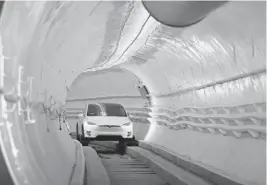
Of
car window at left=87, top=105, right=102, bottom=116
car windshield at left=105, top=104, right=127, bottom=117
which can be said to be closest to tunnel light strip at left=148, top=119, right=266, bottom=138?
car windshield at left=105, top=104, right=127, bottom=117

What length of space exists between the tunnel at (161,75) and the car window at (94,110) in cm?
278

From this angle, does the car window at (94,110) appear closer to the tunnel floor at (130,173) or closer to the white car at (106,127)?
the white car at (106,127)

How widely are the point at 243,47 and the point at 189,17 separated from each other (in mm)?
2787

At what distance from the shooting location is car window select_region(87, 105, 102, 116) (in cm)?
2042

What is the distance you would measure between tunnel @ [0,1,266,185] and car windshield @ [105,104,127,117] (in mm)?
2217

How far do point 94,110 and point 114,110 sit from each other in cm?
80

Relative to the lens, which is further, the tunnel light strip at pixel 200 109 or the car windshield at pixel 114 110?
the car windshield at pixel 114 110

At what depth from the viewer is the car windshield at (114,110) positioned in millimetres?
20484

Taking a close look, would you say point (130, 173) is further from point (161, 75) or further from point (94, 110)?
point (94, 110)

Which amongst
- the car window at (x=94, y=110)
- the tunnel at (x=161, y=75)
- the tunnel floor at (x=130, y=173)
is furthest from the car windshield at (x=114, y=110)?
the tunnel floor at (x=130, y=173)

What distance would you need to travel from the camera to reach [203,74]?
12578mm

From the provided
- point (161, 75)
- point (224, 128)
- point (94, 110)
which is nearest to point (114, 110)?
point (94, 110)

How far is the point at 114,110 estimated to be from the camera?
20766 millimetres

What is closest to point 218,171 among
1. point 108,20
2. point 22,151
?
point 108,20
